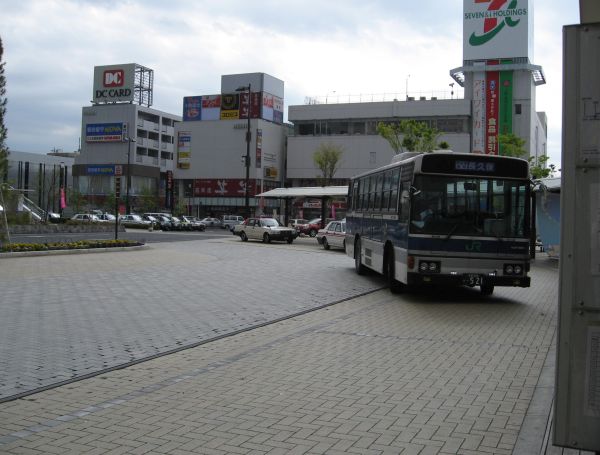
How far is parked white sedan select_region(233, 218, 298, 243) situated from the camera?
37312 millimetres

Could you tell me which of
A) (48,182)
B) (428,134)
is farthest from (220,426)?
(48,182)

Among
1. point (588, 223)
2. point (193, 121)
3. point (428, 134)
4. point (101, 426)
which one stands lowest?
point (101, 426)

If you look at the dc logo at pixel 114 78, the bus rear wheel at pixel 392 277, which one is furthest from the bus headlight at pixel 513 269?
the dc logo at pixel 114 78

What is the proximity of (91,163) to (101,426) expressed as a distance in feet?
339

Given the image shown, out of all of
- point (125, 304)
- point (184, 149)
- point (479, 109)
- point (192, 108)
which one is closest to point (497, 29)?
point (479, 109)

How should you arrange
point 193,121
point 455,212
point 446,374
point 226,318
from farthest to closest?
point 193,121 < point 455,212 < point 226,318 < point 446,374

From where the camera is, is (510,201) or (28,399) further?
(510,201)

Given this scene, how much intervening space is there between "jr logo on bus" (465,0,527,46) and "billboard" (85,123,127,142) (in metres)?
55.8

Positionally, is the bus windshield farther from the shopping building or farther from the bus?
the shopping building

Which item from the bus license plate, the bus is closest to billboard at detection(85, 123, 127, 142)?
the bus

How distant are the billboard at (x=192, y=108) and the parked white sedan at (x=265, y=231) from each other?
57.9 metres

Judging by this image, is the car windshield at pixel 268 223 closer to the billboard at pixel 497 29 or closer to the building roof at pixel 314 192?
the building roof at pixel 314 192

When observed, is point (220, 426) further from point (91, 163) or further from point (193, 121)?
point (91, 163)

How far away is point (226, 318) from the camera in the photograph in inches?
409
